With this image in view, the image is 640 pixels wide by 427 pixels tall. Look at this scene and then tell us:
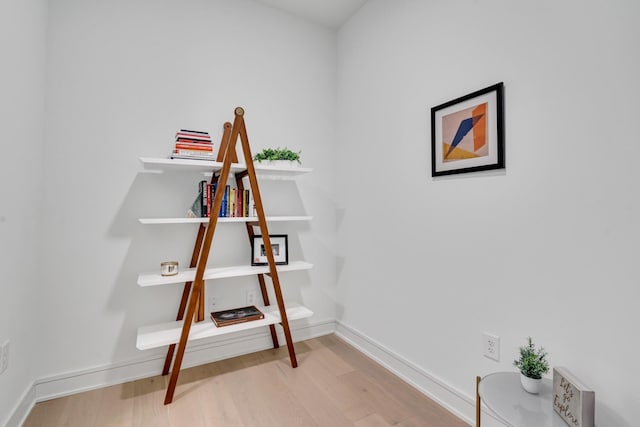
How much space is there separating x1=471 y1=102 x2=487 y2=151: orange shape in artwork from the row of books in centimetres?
144

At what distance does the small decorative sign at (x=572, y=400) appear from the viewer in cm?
94

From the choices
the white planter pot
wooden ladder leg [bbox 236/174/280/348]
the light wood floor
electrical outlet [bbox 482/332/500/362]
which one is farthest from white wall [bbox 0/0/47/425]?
electrical outlet [bbox 482/332/500/362]

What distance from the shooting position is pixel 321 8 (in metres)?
2.52

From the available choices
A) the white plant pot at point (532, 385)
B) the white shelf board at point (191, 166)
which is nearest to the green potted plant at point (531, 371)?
the white plant pot at point (532, 385)

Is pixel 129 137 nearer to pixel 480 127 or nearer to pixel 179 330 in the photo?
pixel 179 330

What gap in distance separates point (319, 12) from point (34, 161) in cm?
224

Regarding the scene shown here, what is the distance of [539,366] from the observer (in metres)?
1.18

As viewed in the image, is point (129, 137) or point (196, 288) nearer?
point (196, 288)

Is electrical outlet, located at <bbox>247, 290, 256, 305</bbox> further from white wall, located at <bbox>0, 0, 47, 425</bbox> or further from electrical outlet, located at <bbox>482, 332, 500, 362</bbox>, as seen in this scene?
electrical outlet, located at <bbox>482, 332, 500, 362</bbox>

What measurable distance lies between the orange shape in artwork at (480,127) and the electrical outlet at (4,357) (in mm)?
2393

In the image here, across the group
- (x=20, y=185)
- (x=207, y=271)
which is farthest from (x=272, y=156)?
(x=20, y=185)

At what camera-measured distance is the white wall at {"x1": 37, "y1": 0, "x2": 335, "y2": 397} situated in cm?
183

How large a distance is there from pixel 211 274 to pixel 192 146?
2.68 feet

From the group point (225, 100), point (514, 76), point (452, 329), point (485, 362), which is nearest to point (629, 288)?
point (485, 362)
